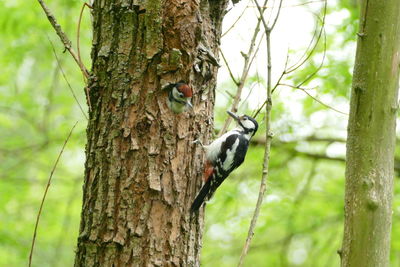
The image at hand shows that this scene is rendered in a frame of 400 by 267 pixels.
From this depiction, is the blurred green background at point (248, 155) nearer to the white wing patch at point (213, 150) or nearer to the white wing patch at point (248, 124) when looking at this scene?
the white wing patch at point (248, 124)

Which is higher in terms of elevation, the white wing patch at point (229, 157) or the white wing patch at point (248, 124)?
the white wing patch at point (248, 124)

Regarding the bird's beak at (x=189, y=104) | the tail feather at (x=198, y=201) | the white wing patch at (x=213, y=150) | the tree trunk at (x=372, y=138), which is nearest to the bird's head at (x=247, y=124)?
the white wing patch at (x=213, y=150)

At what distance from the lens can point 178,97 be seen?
9.66 ft

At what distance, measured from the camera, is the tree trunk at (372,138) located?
224cm

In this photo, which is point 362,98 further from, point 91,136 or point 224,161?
point 224,161

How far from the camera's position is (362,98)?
7.80ft

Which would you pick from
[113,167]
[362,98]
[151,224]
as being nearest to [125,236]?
[151,224]

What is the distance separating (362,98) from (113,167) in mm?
1347

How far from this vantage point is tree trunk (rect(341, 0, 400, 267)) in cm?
224

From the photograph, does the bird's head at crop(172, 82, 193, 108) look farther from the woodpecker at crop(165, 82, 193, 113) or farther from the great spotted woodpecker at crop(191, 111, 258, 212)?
the great spotted woodpecker at crop(191, 111, 258, 212)

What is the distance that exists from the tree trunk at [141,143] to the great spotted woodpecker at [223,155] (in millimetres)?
80

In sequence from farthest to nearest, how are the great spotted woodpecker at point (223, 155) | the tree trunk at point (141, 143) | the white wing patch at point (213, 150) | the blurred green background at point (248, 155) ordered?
the blurred green background at point (248, 155) < the white wing patch at point (213, 150) < the great spotted woodpecker at point (223, 155) < the tree trunk at point (141, 143)

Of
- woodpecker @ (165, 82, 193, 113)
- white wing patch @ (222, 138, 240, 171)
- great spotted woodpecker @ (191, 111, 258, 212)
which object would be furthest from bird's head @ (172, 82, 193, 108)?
white wing patch @ (222, 138, 240, 171)

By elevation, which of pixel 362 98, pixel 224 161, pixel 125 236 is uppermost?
pixel 224 161
